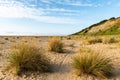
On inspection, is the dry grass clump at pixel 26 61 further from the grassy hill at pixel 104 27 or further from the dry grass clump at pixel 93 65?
the grassy hill at pixel 104 27

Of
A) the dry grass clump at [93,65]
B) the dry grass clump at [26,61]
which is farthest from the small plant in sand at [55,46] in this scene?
the dry grass clump at [93,65]

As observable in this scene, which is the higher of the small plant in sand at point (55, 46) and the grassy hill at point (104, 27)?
the grassy hill at point (104, 27)

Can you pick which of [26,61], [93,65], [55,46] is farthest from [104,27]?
[93,65]

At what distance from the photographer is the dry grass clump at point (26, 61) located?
32.3 ft

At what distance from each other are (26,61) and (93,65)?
8.69ft

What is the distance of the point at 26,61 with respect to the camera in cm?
998

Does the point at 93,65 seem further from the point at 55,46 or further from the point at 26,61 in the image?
the point at 55,46

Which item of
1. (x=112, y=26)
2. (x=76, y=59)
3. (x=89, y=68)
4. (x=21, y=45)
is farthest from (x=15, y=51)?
(x=112, y=26)

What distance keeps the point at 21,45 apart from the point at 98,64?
3401 mm

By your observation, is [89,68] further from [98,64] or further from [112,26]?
[112,26]

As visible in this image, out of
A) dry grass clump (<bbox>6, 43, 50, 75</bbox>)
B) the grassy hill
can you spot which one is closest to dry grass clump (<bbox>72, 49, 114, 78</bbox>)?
dry grass clump (<bbox>6, 43, 50, 75</bbox>)

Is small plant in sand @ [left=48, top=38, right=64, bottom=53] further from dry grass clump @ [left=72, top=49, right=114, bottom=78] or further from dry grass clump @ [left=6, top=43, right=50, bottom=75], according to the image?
dry grass clump @ [left=72, top=49, right=114, bottom=78]

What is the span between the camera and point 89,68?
9344mm

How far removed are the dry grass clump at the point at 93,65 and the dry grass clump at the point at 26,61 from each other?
137 centimetres
